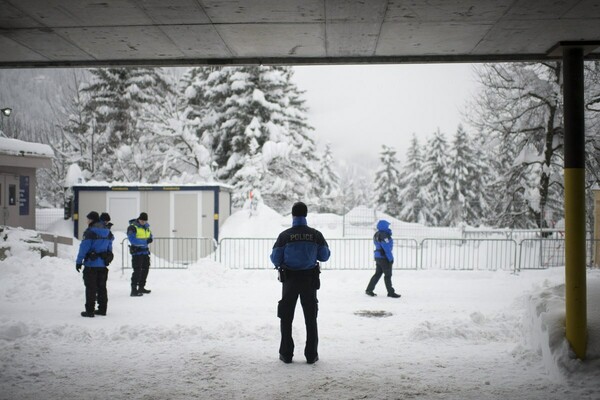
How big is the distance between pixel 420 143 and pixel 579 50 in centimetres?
5276

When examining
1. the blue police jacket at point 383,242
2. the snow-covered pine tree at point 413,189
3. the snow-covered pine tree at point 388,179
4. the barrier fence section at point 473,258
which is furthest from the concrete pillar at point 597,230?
the snow-covered pine tree at point 388,179

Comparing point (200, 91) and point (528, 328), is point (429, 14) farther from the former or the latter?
point (200, 91)

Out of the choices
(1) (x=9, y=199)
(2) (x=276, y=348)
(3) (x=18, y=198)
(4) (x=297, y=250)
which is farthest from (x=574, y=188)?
(3) (x=18, y=198)

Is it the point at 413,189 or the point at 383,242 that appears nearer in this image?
the point at 383,242

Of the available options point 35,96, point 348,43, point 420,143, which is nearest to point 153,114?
point 35,96

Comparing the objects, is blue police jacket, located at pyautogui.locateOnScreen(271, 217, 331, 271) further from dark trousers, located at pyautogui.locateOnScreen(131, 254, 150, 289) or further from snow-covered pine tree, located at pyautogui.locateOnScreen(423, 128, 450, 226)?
snow-covered pine tree, located at pyautogui.locateOnScreen(423, 128, 450, 226)

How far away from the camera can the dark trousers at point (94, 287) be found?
9734 mm

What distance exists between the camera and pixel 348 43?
6703mm

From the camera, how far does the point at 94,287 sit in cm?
983

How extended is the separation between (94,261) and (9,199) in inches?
590

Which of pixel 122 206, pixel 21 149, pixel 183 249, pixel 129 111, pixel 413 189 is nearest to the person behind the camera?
pixel 183 249

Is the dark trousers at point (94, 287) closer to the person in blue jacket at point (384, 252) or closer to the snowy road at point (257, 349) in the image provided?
the snowy road at point (257, 349)

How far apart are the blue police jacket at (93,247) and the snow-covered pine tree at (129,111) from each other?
23.3m

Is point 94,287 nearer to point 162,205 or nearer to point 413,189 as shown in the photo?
point 162,205
